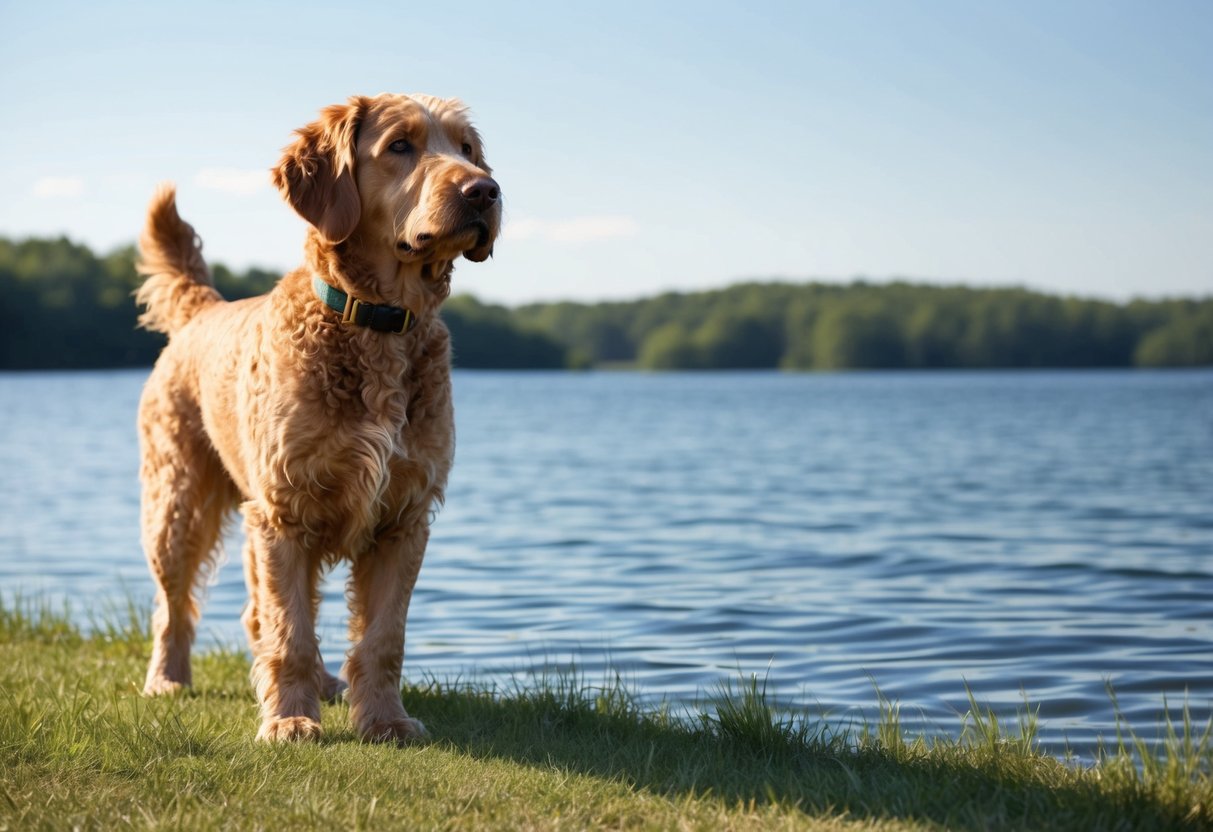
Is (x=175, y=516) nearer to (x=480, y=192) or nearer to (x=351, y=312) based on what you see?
(x=351, y=312)

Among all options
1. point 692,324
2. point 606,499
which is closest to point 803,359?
point 692,324

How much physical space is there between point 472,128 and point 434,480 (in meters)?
1.56

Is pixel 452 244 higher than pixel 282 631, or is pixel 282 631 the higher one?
pixel 452 244

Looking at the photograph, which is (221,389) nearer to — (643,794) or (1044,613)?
(643,794)

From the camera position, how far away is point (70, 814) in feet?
12.3

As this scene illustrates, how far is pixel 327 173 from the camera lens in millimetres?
5156

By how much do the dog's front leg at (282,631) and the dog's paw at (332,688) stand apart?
934mm

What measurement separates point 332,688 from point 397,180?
2706 mm

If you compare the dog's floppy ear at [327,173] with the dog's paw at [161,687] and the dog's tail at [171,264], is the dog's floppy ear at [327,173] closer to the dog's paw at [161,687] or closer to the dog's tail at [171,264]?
the dog's tail at [171,264]

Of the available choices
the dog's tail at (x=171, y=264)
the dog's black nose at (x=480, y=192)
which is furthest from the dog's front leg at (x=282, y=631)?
the dog's tail at (x=171, y=264)

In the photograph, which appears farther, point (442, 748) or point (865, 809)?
point (442, 748)

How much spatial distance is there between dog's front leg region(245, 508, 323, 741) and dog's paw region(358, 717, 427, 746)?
22cm

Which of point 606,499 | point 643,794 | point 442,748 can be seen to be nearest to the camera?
point 643,794

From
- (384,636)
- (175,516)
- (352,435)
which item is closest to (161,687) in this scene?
(175,516)
